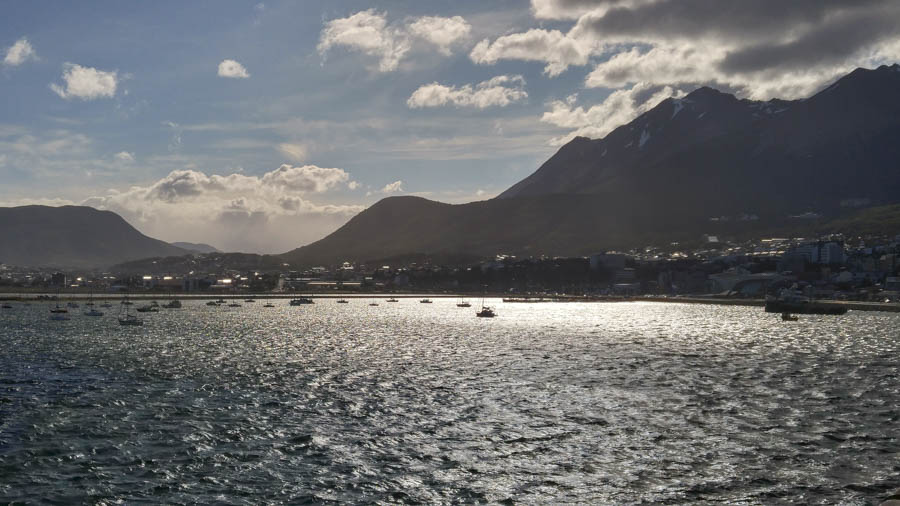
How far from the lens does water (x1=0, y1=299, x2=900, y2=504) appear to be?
103 ft

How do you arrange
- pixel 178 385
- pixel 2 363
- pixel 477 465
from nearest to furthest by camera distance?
pixel 477 465 < pixel 178 385 < pixel 2 363

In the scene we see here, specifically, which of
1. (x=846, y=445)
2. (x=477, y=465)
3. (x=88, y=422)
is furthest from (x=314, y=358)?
(x=846, y=445)

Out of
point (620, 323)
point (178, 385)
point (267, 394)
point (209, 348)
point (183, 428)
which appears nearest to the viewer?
point (183, 428)

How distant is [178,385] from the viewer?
205 feet

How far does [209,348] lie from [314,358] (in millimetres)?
21464

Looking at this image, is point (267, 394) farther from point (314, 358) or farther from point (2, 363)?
point (2, 363)

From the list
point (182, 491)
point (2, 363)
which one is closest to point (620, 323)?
point (2, 363)

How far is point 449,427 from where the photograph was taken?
145 ft

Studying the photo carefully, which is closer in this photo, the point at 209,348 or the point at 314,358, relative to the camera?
the point at 314,358

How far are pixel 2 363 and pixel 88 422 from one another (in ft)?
142

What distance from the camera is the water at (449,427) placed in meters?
31.3

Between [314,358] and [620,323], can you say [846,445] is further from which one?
[620,323]

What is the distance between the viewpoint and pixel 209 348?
→ 101 meters

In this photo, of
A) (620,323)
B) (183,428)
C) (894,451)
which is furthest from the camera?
(620,323)
